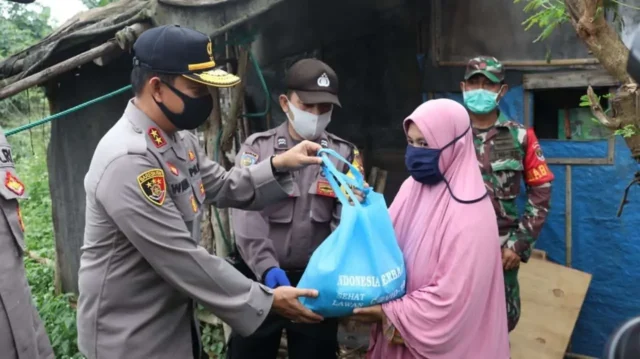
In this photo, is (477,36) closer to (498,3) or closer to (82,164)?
(498,3)

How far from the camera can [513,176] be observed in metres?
3.50

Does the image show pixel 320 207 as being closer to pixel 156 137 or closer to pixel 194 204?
pixel 194 204

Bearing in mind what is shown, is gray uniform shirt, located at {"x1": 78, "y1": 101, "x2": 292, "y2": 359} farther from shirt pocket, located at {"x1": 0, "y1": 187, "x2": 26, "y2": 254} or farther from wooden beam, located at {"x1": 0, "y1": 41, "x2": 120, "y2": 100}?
wooden beam, located at {"x1": 0, "y1": 41, "x2": 120, "y2": 100}

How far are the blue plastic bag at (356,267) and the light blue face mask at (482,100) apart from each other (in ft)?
5.16

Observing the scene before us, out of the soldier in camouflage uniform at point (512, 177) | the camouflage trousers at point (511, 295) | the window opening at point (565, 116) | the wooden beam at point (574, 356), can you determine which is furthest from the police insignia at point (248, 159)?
the wooden beam at point (574, 356)

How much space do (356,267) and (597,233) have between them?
273cm

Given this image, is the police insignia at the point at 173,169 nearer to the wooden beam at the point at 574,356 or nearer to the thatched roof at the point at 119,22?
the thatched roof at the point at 119,22

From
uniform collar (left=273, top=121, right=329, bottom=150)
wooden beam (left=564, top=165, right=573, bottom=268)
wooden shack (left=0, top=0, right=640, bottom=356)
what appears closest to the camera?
uniform collar (left=273, top=121, right=329, bottom=150)

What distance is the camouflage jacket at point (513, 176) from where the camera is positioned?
3.48 m

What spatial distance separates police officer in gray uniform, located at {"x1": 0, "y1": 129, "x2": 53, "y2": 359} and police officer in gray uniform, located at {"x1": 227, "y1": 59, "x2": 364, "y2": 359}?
1154mm

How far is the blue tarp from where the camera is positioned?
13.4ft

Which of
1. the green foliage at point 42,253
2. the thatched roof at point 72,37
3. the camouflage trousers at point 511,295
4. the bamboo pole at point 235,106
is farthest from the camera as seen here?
the green foliage at point 42,253

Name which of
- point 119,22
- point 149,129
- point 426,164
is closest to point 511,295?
point 426,164

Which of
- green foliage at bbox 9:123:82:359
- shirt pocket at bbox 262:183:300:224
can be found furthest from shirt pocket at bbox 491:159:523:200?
green foliage at bbox 9:123:82:359
